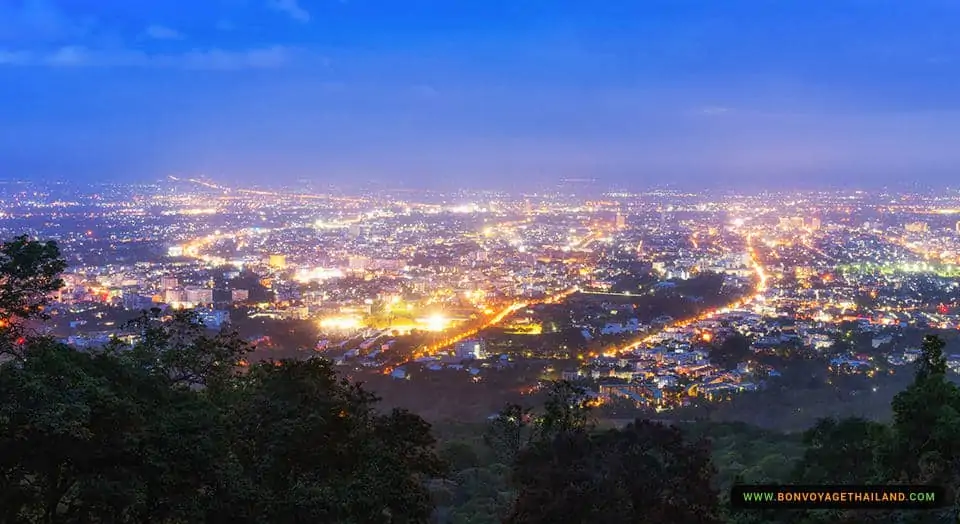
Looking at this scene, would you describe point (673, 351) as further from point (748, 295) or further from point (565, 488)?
point (565, 488)

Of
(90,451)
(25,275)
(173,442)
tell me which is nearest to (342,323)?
(25,275)

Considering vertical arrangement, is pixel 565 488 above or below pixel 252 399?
below

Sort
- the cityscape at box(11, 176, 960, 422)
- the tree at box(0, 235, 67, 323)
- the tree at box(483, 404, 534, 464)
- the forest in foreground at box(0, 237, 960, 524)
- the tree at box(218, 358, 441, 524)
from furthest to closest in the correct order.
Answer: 1. the cityscape at box(11, 176, 960, 422)
2. the tree at box(483, 404, 534, 464)
3. the tree at box(0, 235, 67, 323)
4. the tree at box(218, 358, 441, 524)
5. the forest in foreground at box(0, 237, 960, 524)

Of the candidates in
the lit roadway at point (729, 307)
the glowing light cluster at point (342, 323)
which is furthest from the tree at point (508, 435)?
the glowing light cluster at point (342, 323)

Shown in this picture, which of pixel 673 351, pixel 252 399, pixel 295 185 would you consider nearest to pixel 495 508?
pixel 252 399

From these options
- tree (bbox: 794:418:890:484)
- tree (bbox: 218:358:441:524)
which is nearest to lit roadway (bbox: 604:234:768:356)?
tree (bbox: 794:418:890:484)

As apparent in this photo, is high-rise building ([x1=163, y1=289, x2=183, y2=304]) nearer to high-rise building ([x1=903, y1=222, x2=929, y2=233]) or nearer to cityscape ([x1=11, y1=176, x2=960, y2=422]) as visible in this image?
cityscape ([x1=11, y1=176, x2=960, y2=422])
